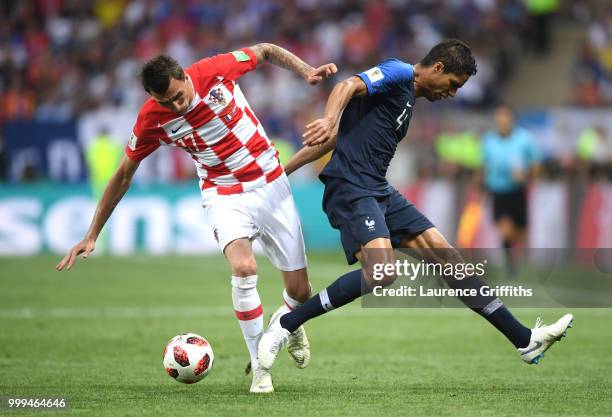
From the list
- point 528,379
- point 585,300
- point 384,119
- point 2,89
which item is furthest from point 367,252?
point 2,89

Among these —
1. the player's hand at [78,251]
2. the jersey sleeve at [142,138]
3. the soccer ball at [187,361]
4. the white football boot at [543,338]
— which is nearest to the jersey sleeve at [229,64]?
the jersey sleeve at [142,138]

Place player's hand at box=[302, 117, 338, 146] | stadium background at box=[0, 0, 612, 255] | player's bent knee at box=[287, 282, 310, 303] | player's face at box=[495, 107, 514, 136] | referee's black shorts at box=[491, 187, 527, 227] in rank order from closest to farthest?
player's hand at box=[302, 117, 338, 146]
player's bent knee at box=[287, 282, 310, 303]
player's face at box=[495, 107, 514, 136]
referee's black shorts at box=[491, 187, 527, 227]
stadium background at box=[0, 0, 612, 255]

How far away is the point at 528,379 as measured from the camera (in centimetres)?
704

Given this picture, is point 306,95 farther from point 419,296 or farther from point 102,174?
point 419,296

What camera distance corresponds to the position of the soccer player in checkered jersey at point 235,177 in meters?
6.61

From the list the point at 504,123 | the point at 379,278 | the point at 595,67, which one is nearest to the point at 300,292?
the point at 379,278

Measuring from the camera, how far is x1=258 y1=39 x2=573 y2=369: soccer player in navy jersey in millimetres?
6594

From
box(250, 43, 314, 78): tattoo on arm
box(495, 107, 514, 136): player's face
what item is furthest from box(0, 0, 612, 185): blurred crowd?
box(250, 43, 314, 78): tattoo on arm

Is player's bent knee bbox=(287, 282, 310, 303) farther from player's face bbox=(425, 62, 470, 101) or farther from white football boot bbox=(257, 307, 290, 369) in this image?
player's face bbox=(425, 62, 470, 101)

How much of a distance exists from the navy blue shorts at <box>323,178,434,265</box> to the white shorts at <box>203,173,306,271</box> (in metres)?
0.28

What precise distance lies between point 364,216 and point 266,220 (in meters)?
0.67

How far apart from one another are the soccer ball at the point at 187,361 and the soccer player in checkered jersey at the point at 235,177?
302mm

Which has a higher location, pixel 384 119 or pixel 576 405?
pixel 384 119

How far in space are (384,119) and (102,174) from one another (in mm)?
12657
